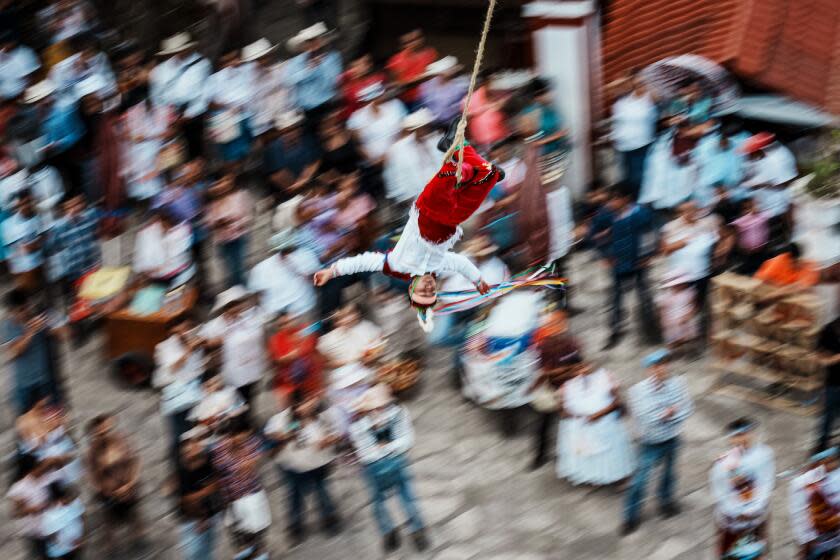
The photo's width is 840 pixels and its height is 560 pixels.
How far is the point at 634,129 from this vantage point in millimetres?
12586

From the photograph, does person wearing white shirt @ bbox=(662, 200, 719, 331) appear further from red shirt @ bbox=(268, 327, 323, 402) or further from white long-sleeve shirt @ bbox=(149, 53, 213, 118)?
white long-sleeve shirt @ bbox=(149, 53, 213, 118)

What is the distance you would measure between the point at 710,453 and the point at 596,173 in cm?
463

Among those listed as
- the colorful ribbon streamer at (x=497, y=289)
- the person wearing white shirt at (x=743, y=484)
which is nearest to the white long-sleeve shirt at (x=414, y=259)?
the colorful ribbon streamer at (x=497, y=289)

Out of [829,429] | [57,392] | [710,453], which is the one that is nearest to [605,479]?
[710,453]

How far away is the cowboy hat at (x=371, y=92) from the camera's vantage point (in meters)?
12.9

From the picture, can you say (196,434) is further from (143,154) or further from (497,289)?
(143,154)

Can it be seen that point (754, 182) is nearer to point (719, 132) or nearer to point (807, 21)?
point (719, 132)

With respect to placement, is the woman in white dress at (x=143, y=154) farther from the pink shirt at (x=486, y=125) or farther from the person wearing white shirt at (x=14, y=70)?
the pink shirt at (x=486, y=125)

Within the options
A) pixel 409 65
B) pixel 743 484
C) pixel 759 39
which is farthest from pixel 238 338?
pixel 759 39

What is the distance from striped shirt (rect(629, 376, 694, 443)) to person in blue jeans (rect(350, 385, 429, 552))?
1.69 meters

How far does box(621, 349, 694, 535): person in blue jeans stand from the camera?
29.8 ft

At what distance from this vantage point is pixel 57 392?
10531 millimetres

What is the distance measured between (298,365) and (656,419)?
2866mm

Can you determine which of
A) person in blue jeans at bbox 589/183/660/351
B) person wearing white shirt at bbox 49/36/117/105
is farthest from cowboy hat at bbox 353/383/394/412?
person wearing white shirt at bbox 49/36/117/105
